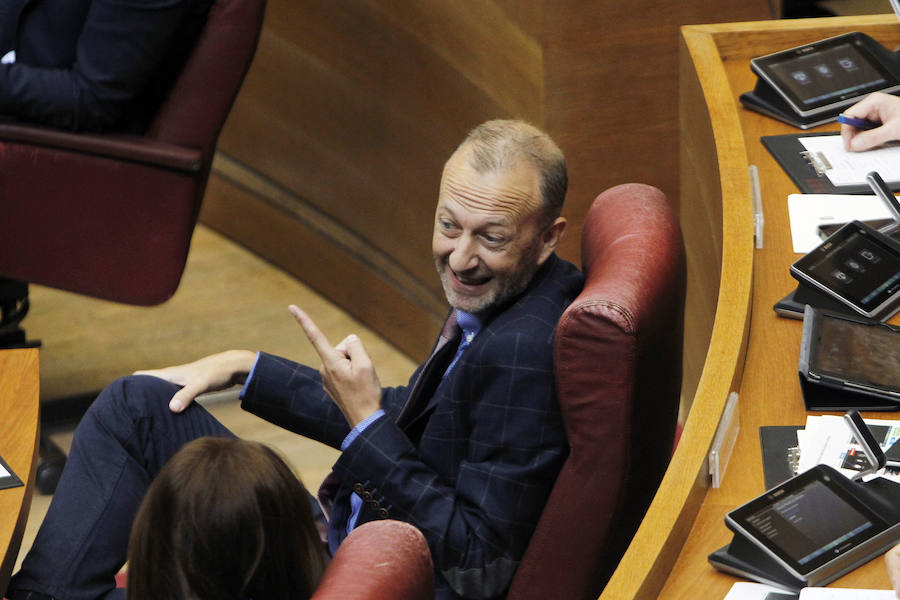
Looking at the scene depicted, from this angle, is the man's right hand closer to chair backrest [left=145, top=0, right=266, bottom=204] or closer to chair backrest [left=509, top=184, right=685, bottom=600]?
chair backrest [left=509, top=184, right=685, bottom=600]

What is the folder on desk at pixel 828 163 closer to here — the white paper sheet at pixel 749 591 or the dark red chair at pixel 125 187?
the white paper sheet at pixel 749 591

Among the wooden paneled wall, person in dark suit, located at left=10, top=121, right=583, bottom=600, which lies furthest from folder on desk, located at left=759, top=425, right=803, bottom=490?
the wooden paneled wall

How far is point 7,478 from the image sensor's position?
198cm

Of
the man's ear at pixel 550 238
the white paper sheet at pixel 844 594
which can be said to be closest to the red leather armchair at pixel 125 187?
the man's ear at pixel 550 238

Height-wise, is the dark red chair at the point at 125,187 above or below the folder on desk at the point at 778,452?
below

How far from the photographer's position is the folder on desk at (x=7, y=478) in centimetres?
197

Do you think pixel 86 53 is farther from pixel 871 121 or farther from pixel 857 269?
pixel 857 269

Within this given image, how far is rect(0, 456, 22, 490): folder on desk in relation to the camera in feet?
6.47

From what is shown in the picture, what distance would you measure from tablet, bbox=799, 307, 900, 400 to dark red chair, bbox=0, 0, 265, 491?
5.43 feet

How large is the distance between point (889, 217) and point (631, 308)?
0.72 m

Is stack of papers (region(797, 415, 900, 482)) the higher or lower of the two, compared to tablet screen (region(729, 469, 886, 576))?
lower

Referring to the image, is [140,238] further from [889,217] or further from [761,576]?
[761,576]

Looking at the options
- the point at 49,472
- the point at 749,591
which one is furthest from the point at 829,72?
the point at 49,472

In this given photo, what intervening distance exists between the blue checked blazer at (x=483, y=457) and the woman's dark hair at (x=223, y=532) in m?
0.36
